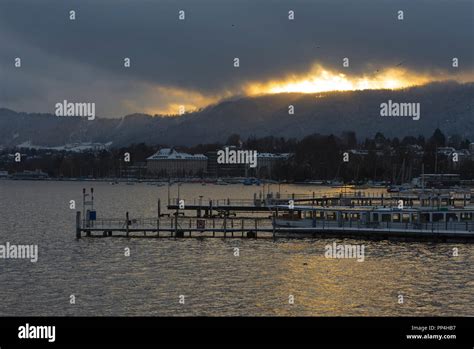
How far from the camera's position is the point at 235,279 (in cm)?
4047

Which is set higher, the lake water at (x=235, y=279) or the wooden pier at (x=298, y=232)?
the wooden pier at (x=298, y=232)

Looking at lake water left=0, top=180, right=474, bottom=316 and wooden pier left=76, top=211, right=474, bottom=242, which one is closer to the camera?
lake water left=0, top=180, right=474, bottom=316

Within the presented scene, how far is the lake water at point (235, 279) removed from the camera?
109 ft

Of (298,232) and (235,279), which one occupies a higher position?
(298,232)

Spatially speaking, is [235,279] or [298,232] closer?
[235,279]

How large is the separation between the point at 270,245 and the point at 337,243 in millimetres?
5404

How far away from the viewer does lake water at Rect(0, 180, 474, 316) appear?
33.1 meters

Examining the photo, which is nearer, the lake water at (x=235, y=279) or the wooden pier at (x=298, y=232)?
the lake water at (x=235, y=279)

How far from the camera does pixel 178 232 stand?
60.8 m

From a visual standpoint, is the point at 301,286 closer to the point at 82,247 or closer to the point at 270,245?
the point at 270,245
